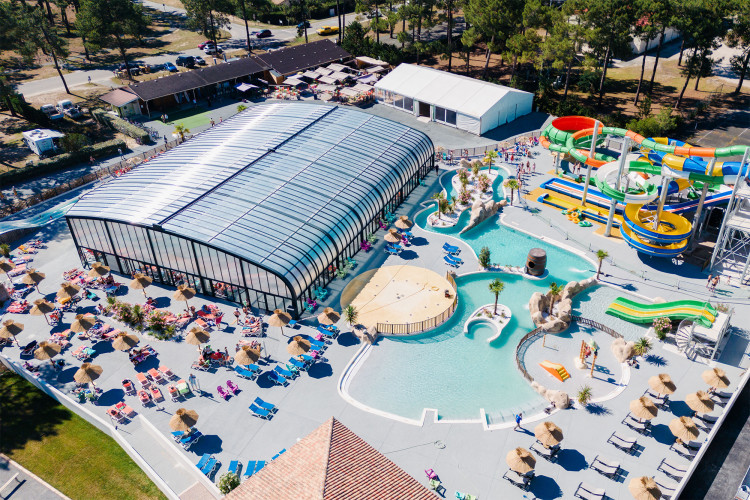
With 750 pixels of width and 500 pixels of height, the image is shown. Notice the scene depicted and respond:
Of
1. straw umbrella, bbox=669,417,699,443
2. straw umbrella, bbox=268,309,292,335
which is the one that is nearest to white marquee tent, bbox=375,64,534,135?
straw umbrella, bbox=268,309,292,335

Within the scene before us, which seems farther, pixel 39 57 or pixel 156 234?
pixel 39 57

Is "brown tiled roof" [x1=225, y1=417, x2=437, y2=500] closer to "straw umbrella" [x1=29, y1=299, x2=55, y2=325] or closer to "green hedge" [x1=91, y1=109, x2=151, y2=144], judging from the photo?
"straw umbrella" [x1=29, y1=299, x2=55, y2=325]

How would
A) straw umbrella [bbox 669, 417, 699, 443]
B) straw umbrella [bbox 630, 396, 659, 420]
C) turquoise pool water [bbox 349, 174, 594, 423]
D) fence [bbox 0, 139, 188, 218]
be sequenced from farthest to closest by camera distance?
fence [bbox 0, 139, 188, 218] < turquoise pool water [bbox 349, 174, 594, 423] < straw umbrella [bbox 630, 396, 659, 420] < straw umbrella [bbox 669, 417, 699, 443]

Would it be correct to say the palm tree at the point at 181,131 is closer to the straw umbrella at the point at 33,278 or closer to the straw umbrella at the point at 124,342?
the straw umbrella at the point at 33,278

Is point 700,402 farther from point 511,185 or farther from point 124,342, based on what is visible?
point 124,342

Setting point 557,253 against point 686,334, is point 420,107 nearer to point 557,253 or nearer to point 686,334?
point 557,253

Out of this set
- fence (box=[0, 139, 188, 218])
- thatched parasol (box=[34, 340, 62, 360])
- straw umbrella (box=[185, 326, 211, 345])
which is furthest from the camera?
fence (box=[0, 139, 188, 218])

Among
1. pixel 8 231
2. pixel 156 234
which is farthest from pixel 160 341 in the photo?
pixel 8 231
